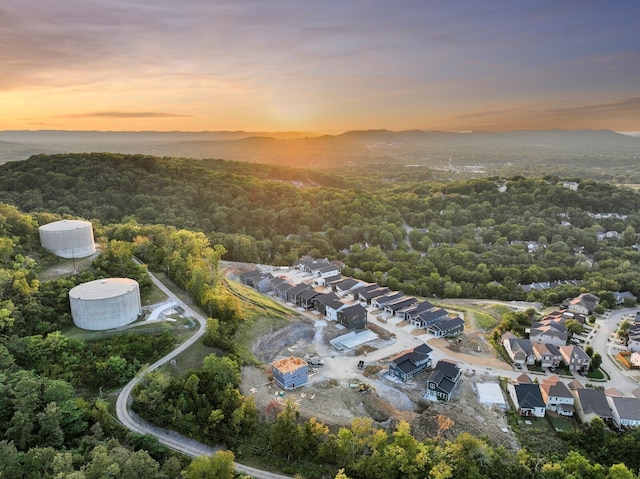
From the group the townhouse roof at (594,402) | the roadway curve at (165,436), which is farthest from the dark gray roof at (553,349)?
the roadway curve at (165,436)

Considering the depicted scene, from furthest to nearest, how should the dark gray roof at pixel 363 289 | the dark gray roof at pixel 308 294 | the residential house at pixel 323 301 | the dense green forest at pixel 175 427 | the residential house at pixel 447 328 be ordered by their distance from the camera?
the dark gray roof at pixel 363 289 → the dark gray roof at pixel 308 294 → the residential house at pixel 323 301 → the residential house at pixel 447 328 → the dense green forest at pixel 175 427

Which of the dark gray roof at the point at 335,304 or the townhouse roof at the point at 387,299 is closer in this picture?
the dark gray roof at the point at 335,304

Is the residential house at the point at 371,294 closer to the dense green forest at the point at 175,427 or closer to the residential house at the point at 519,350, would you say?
the residential house at the point at 519,350

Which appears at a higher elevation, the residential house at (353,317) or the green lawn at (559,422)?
the residential house at (353,317)

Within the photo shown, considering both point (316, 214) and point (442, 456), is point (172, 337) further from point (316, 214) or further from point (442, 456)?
point (316, 214)

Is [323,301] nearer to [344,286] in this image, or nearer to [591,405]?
[344,286]

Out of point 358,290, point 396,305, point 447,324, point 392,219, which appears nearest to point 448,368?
point 447,324

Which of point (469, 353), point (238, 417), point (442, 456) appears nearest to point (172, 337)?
point (238, 417)
